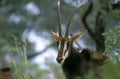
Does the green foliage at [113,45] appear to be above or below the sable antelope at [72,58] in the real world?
above

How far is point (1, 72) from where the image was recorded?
5328 mm

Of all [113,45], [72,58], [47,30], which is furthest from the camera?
[47,30]

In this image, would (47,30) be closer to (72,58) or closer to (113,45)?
(72,58)

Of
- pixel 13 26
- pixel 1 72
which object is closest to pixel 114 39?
pixel 1 72

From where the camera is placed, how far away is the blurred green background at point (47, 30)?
516 cm

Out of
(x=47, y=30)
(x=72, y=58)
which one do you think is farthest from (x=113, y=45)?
(x=47, y=30)

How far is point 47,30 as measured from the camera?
880 inches

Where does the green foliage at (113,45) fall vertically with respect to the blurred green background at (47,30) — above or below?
above

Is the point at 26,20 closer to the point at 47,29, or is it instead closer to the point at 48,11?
the point at 47,29

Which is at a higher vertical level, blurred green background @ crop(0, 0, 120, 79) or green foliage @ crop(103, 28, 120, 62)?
green foliage @ crop(103, 28, 120, 62)

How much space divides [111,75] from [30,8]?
65.4 feet

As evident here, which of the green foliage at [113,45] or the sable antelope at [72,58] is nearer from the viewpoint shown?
the green foliage at [113,45]

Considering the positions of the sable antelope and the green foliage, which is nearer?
the green foliage

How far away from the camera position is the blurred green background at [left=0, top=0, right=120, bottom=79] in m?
5.16
